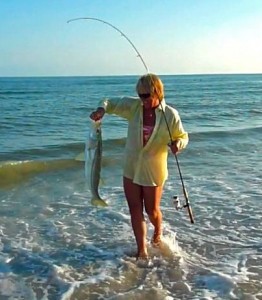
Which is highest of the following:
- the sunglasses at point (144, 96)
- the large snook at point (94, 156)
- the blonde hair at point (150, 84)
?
the blonde hair at point (150, 84)

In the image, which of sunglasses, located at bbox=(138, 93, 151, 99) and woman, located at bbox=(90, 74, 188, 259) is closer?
sunglasses, located at bbox=(138, 93, 151, 99)

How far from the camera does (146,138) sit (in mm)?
5648

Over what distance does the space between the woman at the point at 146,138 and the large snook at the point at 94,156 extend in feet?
0.49

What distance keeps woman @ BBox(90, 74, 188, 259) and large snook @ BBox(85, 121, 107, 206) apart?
0.49 feet

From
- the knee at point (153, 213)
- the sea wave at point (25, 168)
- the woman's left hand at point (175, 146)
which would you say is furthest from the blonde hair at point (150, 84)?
the sea wave at point (25, 168)

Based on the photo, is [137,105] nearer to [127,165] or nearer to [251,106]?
[127,165]

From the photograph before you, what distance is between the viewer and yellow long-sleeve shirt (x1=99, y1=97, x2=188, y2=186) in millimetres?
5621

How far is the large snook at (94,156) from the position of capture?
217 inches

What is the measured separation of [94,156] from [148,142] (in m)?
0.62

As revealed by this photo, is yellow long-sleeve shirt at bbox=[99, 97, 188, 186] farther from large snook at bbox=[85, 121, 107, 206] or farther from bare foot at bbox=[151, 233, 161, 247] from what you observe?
bare foot at bbox=[151, 233, 161, 247]

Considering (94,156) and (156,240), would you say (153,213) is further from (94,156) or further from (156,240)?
(94,156)

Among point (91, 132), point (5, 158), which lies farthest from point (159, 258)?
point (5, 158)

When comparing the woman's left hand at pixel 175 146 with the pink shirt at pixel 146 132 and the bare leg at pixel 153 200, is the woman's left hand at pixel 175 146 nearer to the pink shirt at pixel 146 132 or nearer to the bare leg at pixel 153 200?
the pink shirt at pixel 146 132

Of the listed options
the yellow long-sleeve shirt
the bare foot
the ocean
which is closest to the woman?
the yellow long-sleeve shirt
